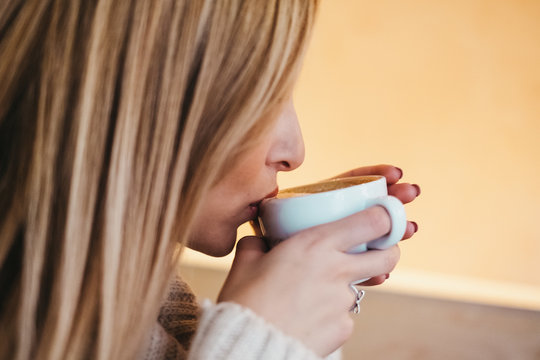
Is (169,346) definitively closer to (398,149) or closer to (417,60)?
(398,149)

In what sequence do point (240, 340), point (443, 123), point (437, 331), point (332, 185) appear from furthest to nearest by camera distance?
point (443, 123), point (437, 331), point (332, 185), point (240, 340)

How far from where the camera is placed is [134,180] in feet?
1.54

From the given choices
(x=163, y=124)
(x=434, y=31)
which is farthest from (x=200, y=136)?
(x=434, y=31)

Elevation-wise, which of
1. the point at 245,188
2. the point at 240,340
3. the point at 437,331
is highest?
the point at 245,188

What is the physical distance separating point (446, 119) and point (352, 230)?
68.8 inches

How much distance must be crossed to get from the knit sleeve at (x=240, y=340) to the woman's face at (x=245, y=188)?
174 mm

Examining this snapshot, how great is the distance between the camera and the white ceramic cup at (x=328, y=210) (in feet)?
1.74

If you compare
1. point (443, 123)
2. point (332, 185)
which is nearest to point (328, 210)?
point (332, 185)

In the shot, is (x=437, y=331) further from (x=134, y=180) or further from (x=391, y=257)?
(x=134, y=180)

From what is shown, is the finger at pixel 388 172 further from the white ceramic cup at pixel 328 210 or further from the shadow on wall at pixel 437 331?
the shadow on wall at pixel 437 331

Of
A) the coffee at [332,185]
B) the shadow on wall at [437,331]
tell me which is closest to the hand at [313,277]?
the coffee at [332,185]

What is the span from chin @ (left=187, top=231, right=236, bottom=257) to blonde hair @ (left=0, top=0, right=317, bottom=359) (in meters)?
0.13

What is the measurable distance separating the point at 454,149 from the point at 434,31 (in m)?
0.52

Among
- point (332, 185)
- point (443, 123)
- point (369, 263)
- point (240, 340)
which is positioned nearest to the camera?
point (240, 340)
